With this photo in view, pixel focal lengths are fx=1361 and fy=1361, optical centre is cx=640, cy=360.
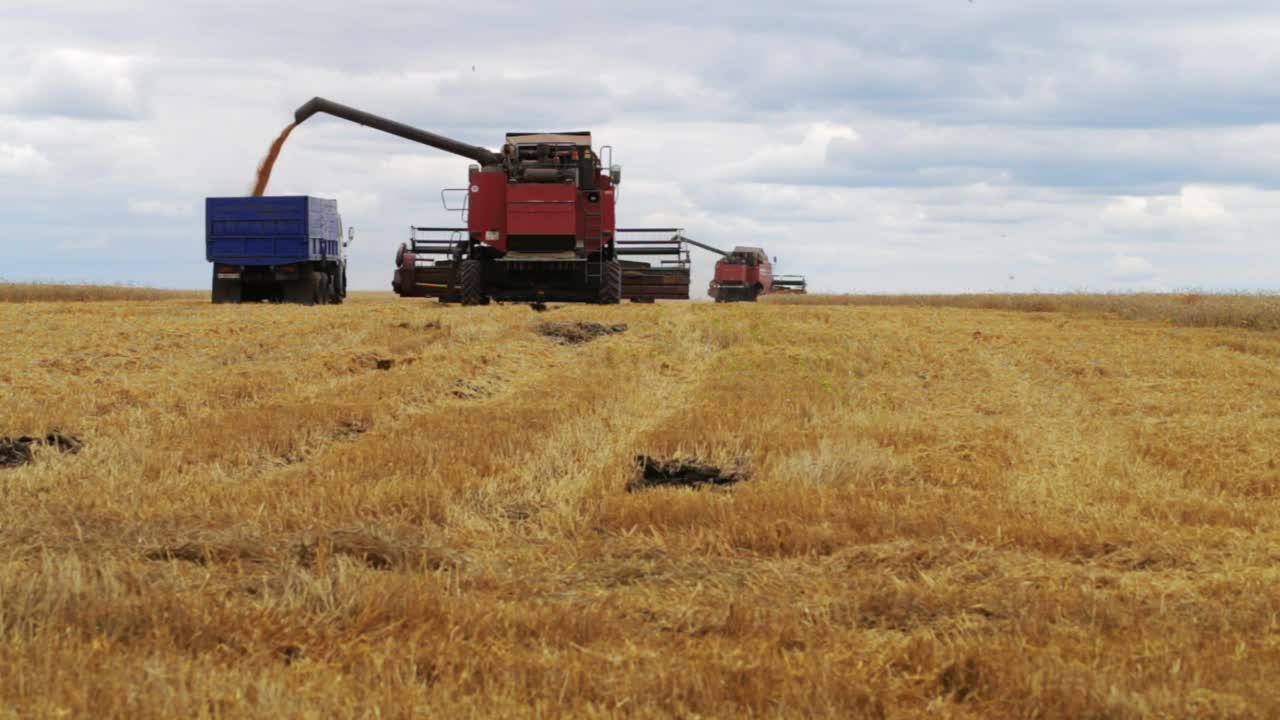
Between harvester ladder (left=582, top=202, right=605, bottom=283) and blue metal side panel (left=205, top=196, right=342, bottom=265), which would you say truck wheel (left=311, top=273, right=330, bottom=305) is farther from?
harvester ladder (left=582, top=202, right=605, bottom=283)

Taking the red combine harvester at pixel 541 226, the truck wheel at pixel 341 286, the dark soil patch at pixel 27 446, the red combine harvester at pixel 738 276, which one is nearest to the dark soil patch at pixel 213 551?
the dark soil patch at pixel 27 446

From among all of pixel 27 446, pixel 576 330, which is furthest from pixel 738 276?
pixel 27 446

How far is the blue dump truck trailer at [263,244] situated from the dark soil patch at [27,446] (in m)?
25.8

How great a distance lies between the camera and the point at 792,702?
4605 millimetres

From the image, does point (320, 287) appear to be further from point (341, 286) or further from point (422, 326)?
point (422, 326)

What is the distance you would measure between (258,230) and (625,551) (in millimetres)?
30795

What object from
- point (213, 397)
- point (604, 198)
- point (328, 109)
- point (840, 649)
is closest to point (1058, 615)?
point (840, 649)

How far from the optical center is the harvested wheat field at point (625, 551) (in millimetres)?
4770

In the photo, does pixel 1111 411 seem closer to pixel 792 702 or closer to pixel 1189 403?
pixel 1189 403

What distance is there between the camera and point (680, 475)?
899 cm

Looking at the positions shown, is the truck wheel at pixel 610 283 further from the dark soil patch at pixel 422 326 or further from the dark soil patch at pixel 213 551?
the dark soil patch at pixel 213 551

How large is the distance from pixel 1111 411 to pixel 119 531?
33.0ft

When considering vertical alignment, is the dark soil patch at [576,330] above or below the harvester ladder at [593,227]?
below

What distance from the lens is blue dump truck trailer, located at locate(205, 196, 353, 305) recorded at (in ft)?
117
